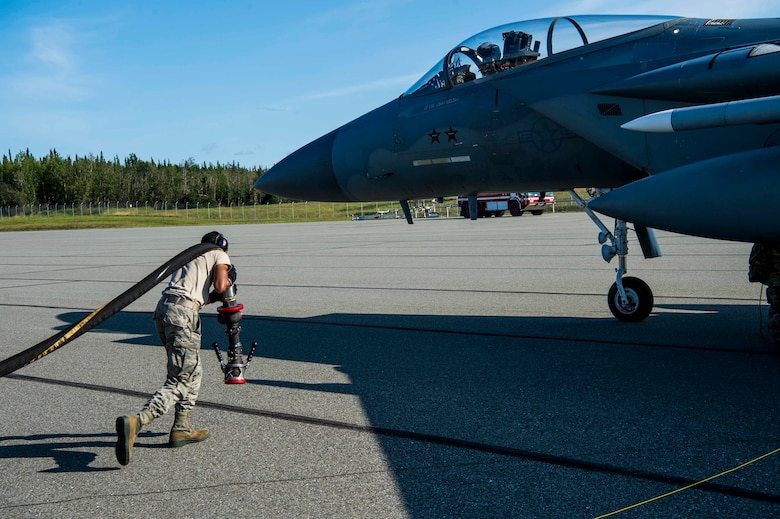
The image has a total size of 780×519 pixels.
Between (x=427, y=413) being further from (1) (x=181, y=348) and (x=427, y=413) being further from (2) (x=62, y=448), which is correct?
(2) (x=62, y=448)

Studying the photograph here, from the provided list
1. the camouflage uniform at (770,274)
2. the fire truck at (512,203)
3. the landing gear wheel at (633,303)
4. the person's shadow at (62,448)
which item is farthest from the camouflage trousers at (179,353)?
the fire truck at (512,203)

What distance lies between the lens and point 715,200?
534 cm

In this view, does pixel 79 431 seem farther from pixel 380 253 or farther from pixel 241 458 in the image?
pixel 380 253

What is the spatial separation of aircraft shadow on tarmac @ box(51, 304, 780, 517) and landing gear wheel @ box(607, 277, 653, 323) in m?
0.13

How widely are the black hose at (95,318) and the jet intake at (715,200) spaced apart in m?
3.27

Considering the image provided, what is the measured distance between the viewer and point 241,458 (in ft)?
15.0

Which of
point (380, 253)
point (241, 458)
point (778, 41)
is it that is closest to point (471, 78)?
point (778, 41)

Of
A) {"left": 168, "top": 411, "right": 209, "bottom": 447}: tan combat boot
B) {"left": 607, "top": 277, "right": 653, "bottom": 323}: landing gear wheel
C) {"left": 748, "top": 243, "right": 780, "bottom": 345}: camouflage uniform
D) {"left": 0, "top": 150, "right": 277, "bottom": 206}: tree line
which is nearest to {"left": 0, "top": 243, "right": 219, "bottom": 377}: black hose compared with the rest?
{"left": 168, "top": 411, "right": 209, "bottom": 447}: tan combat boot

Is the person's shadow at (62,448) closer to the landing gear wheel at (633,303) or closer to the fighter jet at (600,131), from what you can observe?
the fighter jet at (600,131)

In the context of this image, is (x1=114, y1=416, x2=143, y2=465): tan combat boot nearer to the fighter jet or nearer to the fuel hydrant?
the fuel hydrant

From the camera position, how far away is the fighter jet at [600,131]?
538cm

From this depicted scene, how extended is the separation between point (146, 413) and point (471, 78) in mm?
5295

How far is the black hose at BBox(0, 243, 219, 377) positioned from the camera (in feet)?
14.1

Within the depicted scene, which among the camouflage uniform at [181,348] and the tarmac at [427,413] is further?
the camouflage uniform at [181,348]
